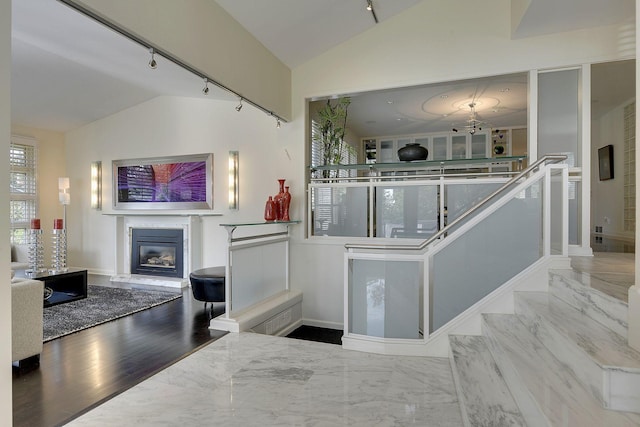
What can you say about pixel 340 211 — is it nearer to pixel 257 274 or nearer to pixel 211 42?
pixel 257 274

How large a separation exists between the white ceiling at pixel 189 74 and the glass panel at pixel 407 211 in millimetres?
1515

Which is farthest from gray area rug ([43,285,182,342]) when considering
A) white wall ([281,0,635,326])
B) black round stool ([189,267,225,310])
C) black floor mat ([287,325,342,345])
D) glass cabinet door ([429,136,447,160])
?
glass cabinet door ([429,136,447,160])

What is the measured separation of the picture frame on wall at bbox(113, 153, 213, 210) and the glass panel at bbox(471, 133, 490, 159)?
6.42 metres

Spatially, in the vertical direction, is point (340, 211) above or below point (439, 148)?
below

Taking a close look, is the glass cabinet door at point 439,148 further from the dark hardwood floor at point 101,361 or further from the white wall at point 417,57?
the dark hardwood floor at point 101,361

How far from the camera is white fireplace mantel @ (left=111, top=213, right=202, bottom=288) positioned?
6165 millimetres

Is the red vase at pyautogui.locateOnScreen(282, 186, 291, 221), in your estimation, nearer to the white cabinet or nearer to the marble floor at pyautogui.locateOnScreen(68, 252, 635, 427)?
the marble floor at pyautogui.locateOnScreen(68, 252, 635, 427)

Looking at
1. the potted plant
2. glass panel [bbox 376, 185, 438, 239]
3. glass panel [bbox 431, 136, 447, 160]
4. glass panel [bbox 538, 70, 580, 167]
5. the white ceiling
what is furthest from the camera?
glass panel [bbox 431, 136, 447, 160]

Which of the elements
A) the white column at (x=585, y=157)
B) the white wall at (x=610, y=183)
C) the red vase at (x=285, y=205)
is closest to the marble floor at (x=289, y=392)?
the red vase at (x=285, y=205)

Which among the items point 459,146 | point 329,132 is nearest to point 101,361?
point 329,132

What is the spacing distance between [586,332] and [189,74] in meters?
5.03

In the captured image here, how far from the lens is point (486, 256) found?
3221 millimetres

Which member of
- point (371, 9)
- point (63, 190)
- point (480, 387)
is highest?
point (371, 9)

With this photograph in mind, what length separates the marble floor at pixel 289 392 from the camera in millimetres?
2184
